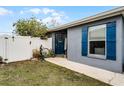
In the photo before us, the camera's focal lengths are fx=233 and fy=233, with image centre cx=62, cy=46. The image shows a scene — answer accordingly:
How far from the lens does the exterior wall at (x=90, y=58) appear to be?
10.8 m

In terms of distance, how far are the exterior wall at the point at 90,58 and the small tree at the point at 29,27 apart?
28.6ft

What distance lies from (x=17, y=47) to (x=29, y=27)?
33.2 ft

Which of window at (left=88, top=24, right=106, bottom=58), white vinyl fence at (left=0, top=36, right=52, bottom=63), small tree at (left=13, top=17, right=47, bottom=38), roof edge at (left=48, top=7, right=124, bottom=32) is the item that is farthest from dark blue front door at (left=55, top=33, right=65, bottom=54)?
window at (left=88, top=24, right=106, bottom=58)

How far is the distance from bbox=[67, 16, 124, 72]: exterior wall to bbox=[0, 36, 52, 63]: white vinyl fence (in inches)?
120

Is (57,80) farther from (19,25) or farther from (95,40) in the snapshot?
(19,25)

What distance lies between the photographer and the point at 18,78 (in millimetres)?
9523

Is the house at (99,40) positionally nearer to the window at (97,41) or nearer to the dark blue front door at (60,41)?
the window at (97,41)

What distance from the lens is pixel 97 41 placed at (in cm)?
1288

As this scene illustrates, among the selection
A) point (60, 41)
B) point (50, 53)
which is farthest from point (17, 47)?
point (60, 41)

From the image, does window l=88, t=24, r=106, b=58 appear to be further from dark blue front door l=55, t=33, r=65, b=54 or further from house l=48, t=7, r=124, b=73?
dark blue front door l=55, t=33, r=65, b=54

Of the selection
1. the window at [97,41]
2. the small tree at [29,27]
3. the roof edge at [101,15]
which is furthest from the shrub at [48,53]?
the window at [97,41]

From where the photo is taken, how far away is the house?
10844mm
